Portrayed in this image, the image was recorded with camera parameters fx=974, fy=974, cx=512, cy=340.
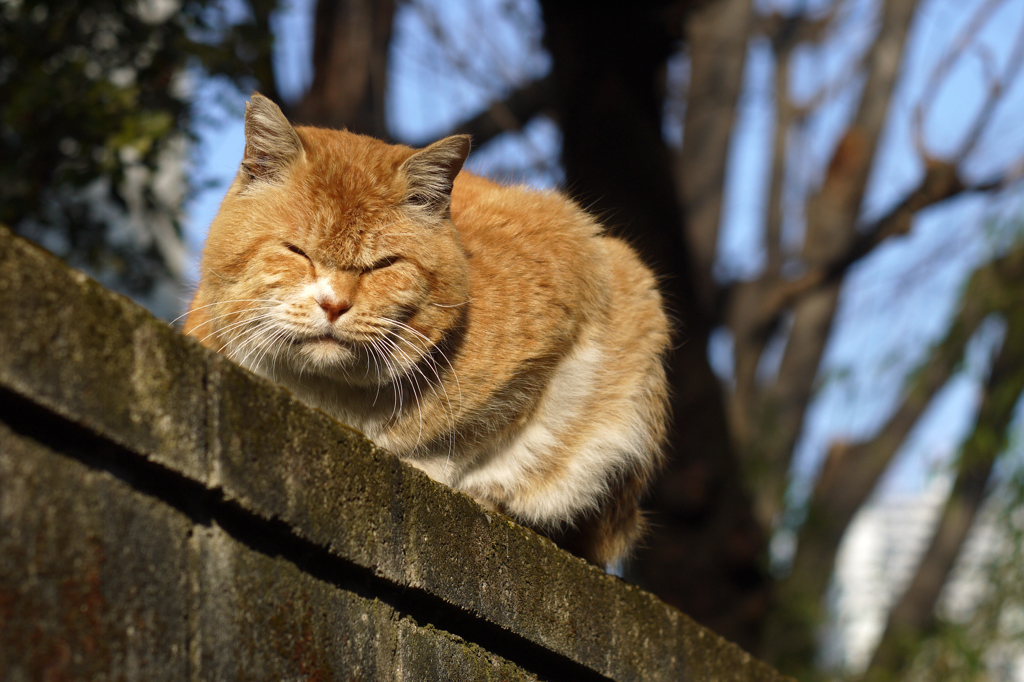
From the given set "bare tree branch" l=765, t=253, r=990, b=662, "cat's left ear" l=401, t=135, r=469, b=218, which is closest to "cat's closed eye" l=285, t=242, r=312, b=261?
"cat's left ear" l=401, t=135, r=469, b=218

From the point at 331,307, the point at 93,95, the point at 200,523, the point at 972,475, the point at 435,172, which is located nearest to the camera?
the point at 200,523

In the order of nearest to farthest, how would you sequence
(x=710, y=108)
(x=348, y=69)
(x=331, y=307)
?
1. (x=331, y=307)
2. (x=348, y=69)
3. (x=710, y=108)

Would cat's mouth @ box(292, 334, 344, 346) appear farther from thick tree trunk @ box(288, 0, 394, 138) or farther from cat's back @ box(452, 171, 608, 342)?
thick tree trunk @ box(288, 0, 394, 138)

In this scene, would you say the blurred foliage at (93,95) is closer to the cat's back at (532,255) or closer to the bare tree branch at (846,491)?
the cat's back at (532,255)

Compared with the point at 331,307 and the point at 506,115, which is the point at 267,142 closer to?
the point at 331,307

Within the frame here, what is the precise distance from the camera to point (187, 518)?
1162 mm

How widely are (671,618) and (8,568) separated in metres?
1.69

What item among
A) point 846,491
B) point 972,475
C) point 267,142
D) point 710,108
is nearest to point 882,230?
point 710,108

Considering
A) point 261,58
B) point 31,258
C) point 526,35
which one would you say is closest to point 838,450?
point 526,35

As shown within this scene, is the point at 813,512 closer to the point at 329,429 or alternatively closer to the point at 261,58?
the point at 261,58

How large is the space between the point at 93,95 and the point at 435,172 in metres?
1.71

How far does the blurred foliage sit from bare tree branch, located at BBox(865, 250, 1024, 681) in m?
5.10

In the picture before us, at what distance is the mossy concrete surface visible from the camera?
984mm

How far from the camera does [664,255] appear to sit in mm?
4375
